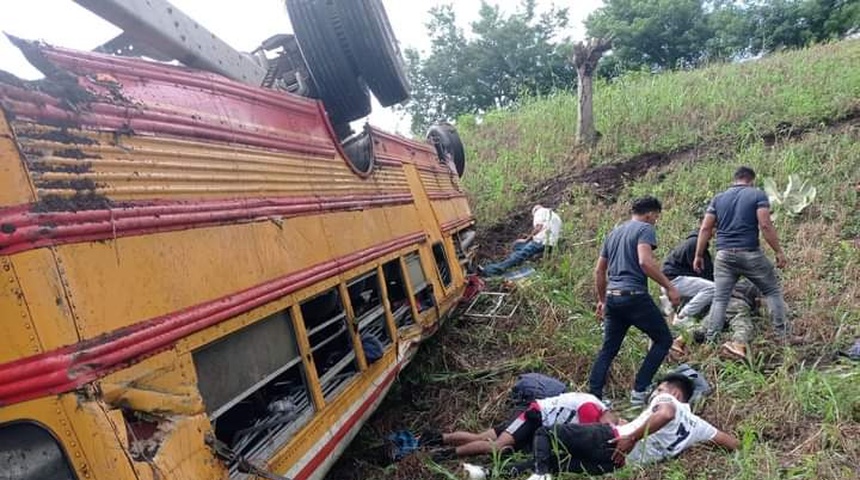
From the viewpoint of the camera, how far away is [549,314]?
5305 millimetres

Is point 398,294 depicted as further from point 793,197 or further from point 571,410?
point 793,197

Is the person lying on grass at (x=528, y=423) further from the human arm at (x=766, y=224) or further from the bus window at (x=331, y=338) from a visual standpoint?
the human arm at (x=766, y=224)

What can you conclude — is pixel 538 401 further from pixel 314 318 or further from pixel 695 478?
pixel 314 318

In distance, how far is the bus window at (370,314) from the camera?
292 cm

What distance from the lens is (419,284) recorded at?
13.4ft

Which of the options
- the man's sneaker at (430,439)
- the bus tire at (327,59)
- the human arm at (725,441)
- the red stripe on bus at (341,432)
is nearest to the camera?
the red stripe on bus at (341,432)

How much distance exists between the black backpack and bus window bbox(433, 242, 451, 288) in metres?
1.23

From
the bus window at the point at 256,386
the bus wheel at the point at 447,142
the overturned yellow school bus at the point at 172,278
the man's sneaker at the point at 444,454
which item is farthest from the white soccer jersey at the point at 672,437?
the bus wheel at the point at 447,142

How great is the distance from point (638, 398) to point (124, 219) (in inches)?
132

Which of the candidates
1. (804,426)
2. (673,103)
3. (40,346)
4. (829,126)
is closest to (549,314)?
(804,426)

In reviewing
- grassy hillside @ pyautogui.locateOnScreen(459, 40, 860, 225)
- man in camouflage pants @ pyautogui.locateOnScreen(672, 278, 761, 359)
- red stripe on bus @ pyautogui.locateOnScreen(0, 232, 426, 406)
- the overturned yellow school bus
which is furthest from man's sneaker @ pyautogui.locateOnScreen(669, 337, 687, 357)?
grassy hillside @ pyautogui.locateOnScreen(459, 40, 860, 225)

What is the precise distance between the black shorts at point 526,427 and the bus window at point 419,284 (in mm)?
1019

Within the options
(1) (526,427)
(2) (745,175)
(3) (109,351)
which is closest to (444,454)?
(1) (526,427)

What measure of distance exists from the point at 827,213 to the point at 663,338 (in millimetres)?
3591
